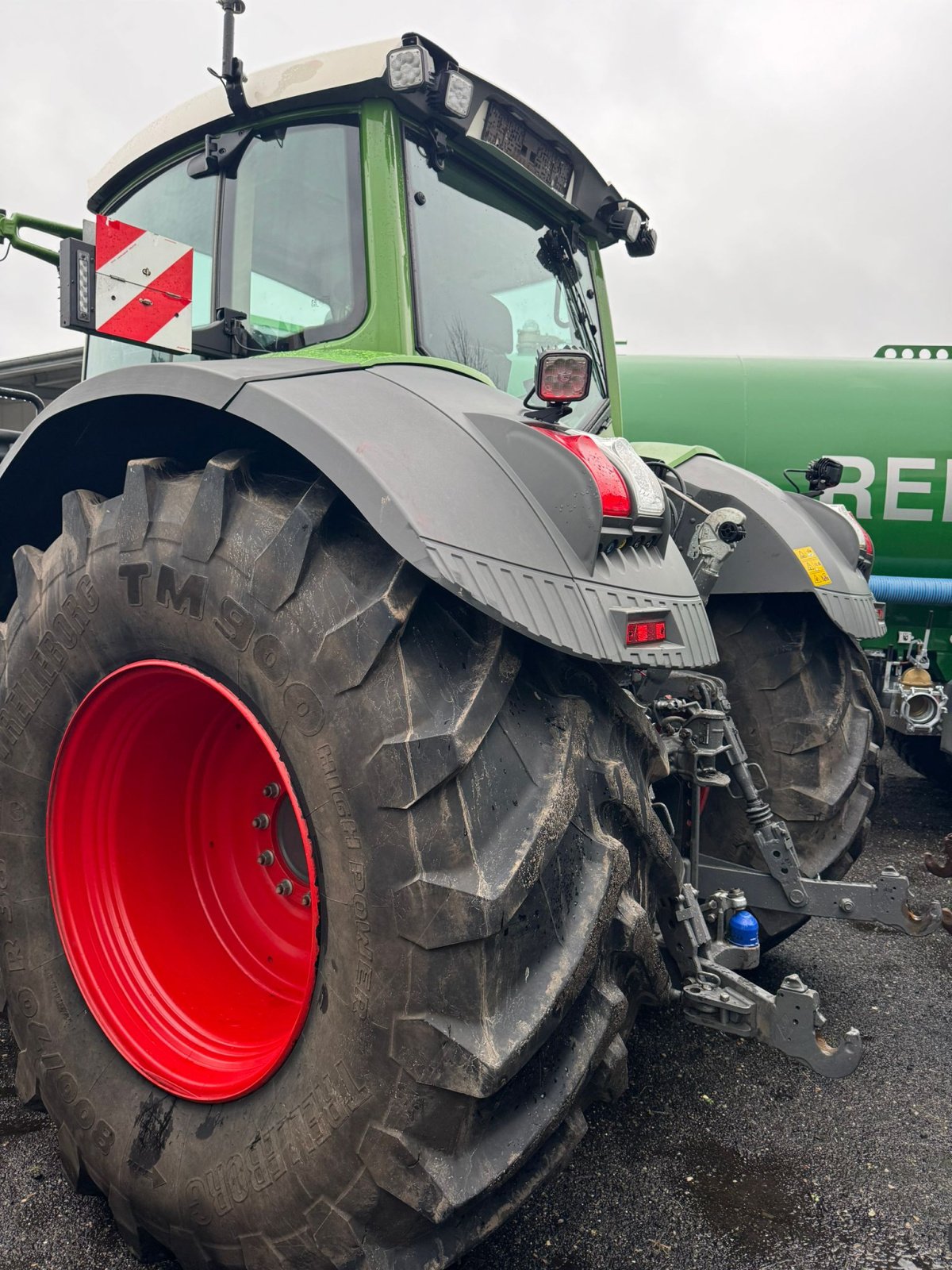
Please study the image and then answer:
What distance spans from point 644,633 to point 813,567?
4.20 feet

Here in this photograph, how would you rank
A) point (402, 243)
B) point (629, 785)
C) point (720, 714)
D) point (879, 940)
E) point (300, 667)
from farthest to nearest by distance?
point (879, 940), point (720, 714), point (402, 243), point (629, 785), point (300, 667)

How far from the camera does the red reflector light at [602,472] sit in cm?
152

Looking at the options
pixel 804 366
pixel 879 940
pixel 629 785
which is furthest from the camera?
pixel 804 366

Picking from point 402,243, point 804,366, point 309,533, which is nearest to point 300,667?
point 309,533

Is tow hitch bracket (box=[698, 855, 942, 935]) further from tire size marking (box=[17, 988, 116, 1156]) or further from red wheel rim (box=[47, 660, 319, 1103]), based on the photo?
tire size marking (box=[17, 988, 116, 1156])

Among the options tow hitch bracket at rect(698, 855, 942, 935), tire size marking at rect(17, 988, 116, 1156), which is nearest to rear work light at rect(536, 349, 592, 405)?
tow hitch bracket at rect(698, 855, 942, 935)

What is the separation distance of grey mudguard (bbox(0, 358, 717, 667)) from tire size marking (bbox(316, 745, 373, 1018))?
1.14 feet

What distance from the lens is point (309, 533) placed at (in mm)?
1436

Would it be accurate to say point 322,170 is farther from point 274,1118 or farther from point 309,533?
point 274,1118

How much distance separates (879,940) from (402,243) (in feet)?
8.80

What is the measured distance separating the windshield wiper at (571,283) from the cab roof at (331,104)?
107mm

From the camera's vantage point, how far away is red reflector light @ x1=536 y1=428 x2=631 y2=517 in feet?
4.99

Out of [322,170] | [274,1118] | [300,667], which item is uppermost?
[322,170]

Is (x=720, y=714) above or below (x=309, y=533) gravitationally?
below
